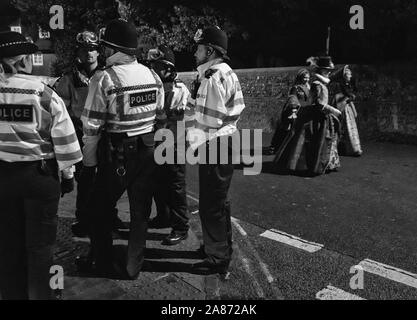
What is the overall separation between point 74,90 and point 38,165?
1.84 m

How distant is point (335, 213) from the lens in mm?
5832

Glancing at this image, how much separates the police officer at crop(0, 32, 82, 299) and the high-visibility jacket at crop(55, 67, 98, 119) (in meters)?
1.60

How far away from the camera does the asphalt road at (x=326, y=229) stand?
398 centimetres

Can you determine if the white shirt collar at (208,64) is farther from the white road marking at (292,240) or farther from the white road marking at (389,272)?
the white road marking at (389,272)

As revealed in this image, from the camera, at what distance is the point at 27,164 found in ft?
10.1

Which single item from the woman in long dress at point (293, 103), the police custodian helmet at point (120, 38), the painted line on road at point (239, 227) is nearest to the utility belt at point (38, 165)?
the police custodian helmet at point (120, 38)

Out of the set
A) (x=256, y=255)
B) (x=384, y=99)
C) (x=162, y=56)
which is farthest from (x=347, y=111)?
(x=256, y=255)

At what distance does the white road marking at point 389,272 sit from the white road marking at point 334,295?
0.55 m

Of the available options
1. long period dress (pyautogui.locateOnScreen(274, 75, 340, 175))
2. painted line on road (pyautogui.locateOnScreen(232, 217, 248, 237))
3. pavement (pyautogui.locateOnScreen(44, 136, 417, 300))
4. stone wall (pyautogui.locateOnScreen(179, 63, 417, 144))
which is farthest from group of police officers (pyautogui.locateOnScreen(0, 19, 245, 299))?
stone wall (pyautogui.locateOnScreen(179, 63, 417, 144))

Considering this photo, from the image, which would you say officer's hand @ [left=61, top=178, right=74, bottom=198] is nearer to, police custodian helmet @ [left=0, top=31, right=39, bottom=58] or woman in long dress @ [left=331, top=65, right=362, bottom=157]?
police custodian helmet @ [left=0, top=31, right=39, bottom=58]

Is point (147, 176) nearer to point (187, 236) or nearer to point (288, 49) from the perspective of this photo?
point (187, 236)

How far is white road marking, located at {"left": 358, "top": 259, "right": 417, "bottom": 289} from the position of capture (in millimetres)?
4092

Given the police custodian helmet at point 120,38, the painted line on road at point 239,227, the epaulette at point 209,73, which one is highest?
the police custodian helmet at point 120,38

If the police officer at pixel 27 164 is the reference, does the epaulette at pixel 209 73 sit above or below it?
above
